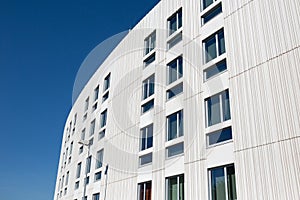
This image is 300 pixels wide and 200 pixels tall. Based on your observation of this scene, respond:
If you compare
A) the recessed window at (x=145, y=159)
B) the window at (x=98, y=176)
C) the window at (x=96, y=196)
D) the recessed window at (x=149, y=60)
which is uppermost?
the recessed window at (x=149, y=60)

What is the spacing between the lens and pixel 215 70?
1067cm

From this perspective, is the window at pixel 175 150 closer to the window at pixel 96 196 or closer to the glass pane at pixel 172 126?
the glass pane at pixel 172 126

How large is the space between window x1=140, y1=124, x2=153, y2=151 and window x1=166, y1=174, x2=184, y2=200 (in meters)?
2.42

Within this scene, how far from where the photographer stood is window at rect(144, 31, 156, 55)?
15.9 metres

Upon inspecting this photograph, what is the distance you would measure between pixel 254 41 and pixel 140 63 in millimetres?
8234

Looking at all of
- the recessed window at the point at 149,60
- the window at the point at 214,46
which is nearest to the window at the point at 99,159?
Answer: the recessed window at the point at 149,60

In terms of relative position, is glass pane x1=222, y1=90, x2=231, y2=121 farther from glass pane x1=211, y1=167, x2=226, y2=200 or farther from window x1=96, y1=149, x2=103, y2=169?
window x1=96, y1=149, x2=103, y2=169

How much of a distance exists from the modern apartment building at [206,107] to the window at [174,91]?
5 centimetres

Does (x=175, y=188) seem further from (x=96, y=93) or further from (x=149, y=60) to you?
(x=96, y=93)

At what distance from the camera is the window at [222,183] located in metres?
8.48

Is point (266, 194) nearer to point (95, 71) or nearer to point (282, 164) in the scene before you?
point (282, 164)

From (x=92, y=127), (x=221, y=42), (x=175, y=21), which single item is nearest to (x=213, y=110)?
(x=221, y=42)

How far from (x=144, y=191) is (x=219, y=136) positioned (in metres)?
5.17

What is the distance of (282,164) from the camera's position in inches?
286
